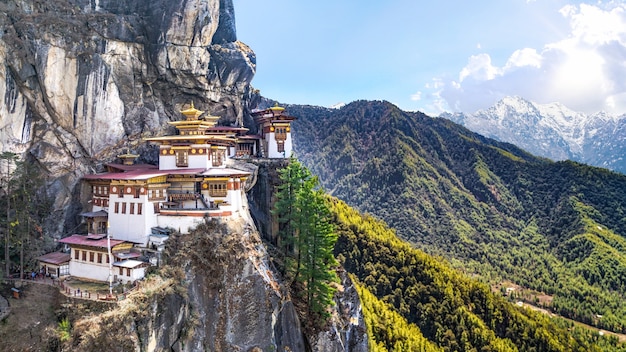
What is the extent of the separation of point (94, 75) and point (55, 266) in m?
19.3

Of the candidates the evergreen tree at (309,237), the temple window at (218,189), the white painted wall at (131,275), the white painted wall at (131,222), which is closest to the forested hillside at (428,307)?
the evergreen tree at (309,237)

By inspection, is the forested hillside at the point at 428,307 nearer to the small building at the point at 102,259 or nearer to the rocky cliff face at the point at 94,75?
the small building at the point at 102,259

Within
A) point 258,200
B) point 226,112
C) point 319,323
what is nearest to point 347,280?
point 319,323

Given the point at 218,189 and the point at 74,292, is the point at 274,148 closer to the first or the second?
the point at 218,189

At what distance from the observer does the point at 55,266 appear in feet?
131

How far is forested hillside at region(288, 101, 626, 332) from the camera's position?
128 metres

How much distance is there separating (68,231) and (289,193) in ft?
71.5

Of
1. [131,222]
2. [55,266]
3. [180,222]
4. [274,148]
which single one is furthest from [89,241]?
[274,148]

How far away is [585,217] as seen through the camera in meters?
158

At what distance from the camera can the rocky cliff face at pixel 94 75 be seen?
1736 inches

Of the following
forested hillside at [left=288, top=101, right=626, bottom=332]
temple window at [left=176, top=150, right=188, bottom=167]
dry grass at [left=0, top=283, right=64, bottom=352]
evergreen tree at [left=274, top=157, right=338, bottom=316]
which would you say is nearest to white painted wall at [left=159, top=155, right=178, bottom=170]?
temple window at [left=176, top=150, right=188, bottom=167]

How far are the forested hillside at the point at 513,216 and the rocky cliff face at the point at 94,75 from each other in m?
104

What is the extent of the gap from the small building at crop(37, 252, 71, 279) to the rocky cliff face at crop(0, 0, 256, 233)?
482 centimetres

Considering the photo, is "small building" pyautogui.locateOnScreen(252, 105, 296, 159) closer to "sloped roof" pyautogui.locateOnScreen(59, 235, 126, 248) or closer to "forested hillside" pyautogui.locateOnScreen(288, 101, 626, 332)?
"sloped roof" pyautogui.locateOnScreen(59, 235, 126, 248)
